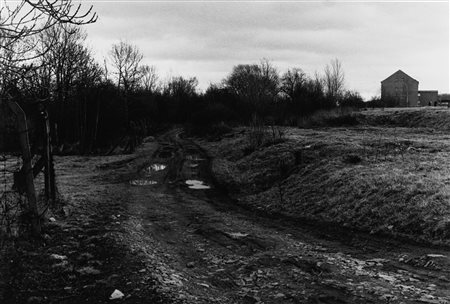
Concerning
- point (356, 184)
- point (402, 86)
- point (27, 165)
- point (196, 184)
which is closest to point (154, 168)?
point (196, 184)

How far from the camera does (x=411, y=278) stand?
529 centimetres

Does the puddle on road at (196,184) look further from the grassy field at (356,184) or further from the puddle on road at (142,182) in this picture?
the puddle on road at (142,182)

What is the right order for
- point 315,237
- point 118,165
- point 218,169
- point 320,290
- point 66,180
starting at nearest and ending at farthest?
point 320,290, point 315,237, point 66,180, point 218,169, point 118,165

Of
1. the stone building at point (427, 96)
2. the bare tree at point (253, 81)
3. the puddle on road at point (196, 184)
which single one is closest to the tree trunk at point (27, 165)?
the puddle on road at point (196, 184)

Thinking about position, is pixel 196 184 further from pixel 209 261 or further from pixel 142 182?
pixel 209 261

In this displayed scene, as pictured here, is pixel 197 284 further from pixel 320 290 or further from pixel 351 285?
pixel 351 285

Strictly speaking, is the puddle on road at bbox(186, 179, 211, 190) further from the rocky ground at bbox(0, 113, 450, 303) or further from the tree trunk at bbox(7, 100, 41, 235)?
the tree trunk at bbox(7, 100, 41, 235)

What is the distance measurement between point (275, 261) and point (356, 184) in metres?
4.87

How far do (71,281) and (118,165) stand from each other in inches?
608

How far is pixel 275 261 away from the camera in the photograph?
615cm

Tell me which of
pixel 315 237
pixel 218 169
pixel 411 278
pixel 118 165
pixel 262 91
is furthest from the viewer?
pixel 262 91

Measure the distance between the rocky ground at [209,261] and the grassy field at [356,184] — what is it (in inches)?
20.3

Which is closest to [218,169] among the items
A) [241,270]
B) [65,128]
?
[241,270]

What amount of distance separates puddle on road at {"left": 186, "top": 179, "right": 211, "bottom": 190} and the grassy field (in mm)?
833
